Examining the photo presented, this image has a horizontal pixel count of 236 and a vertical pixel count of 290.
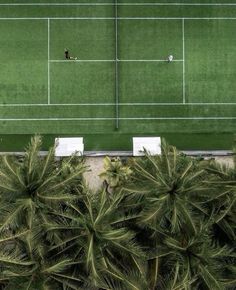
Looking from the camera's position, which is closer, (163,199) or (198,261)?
(163,199)

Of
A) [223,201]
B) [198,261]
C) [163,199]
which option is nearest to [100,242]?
[163,199]

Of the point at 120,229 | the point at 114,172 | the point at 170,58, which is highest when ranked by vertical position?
the point at 170,58

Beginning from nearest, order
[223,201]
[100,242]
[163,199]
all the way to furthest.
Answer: [163,199] → [100,242] → [223,201]

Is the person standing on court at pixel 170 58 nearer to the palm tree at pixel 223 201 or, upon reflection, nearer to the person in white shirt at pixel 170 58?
the person in white shirt at pixel 170 58

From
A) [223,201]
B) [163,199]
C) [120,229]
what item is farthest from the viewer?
[223,201]

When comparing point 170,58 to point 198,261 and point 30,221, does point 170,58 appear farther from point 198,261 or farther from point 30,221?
point 30,221

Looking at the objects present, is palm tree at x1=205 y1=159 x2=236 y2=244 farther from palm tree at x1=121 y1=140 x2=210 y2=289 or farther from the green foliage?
palm tree at x1=121 y1=140 x2=210 y2=289

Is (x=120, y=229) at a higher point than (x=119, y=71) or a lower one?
lower

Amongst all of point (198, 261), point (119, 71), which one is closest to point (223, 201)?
point (198, 261)

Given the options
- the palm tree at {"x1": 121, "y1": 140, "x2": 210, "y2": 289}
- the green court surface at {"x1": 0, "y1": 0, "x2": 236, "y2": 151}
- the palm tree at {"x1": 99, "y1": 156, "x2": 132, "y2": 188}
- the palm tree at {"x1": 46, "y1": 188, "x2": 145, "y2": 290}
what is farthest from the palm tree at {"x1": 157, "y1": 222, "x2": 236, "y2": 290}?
the green court surface at {"x1": 0, "y1": 0, "x2": 236, "y2": 151}
